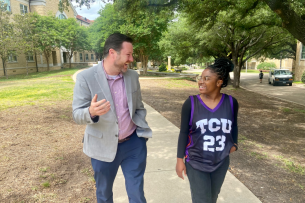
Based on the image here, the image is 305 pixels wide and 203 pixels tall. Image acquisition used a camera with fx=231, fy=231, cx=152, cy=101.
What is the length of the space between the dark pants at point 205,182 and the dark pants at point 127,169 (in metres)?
0.55

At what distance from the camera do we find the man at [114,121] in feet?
7.11

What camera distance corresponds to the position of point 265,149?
5.14 meters

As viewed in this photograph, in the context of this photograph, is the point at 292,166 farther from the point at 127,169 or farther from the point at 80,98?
→ the point at 80,98

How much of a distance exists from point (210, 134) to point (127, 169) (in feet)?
3.14

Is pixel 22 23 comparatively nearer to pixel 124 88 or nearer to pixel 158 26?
pixel 158 26

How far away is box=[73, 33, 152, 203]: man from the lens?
2166mm

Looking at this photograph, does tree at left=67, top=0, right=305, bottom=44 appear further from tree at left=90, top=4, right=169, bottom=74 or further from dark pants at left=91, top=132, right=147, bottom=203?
tree at left=90, top=4, right=169, bottom=74

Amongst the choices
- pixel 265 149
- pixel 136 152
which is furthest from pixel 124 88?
pixel 265 149

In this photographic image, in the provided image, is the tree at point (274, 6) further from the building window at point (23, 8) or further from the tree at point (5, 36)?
the building window at point (23, 8)

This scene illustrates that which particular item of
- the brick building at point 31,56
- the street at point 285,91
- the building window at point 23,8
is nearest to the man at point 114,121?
the street at point 285,91

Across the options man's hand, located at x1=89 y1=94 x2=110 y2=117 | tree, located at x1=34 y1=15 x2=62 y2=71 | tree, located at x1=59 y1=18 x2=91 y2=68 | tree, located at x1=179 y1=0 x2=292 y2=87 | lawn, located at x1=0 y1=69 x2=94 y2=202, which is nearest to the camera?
man's hand, located at x1=89 y1=94 x2=110 y2=117

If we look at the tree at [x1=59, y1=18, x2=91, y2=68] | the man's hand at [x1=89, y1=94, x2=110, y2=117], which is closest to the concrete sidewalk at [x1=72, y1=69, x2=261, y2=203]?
the man's hand at [x1=89, y1=94, x2=110, y2=117]

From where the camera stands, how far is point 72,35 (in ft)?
121

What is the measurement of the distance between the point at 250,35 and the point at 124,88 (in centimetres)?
1809
